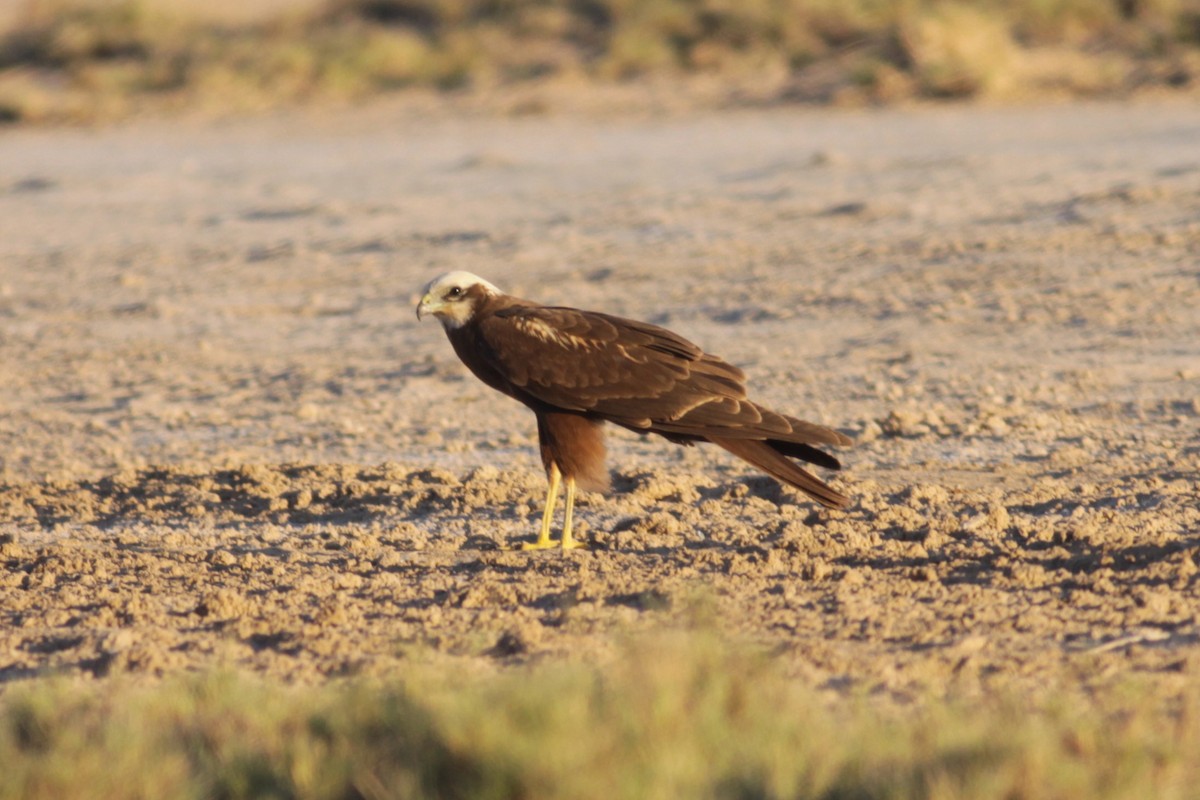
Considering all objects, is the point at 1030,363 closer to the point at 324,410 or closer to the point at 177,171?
the point at 324,410

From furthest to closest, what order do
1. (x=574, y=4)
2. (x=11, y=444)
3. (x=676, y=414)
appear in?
(x=574, y=4)
(x=11, y=444)
(x=676, y=414)

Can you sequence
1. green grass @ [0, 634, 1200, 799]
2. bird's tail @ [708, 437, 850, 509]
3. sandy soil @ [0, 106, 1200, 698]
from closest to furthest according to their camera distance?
green grass @ [0, 634, 1200, 799] → sandy soil @ [0, 106, 1200, 698] → bird's tail @ [708, 437, 850, 509]

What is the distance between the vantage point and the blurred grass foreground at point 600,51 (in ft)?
63.0

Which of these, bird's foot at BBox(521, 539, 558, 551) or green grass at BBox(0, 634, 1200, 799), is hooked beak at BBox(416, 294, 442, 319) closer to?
bird's foot at BBox(521, 539, 558, 551)

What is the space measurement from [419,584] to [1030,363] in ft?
14.6

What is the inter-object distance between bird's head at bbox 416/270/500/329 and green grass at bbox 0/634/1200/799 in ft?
9.04

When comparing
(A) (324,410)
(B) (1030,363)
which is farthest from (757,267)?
(A) (324,410)

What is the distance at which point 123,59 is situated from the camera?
27312 mm

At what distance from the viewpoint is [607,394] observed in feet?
23.1

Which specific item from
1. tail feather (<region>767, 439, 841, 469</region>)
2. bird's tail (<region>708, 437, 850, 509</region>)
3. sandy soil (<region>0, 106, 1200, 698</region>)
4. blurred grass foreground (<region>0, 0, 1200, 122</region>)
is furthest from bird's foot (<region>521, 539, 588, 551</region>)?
blurred grass foreground (<region>0, 0, 1200, 122</region>)

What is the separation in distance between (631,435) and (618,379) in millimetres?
1992

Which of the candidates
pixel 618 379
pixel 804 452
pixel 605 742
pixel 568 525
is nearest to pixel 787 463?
pixel 804 452

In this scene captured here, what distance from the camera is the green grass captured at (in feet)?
13.6

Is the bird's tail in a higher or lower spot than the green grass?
lower
